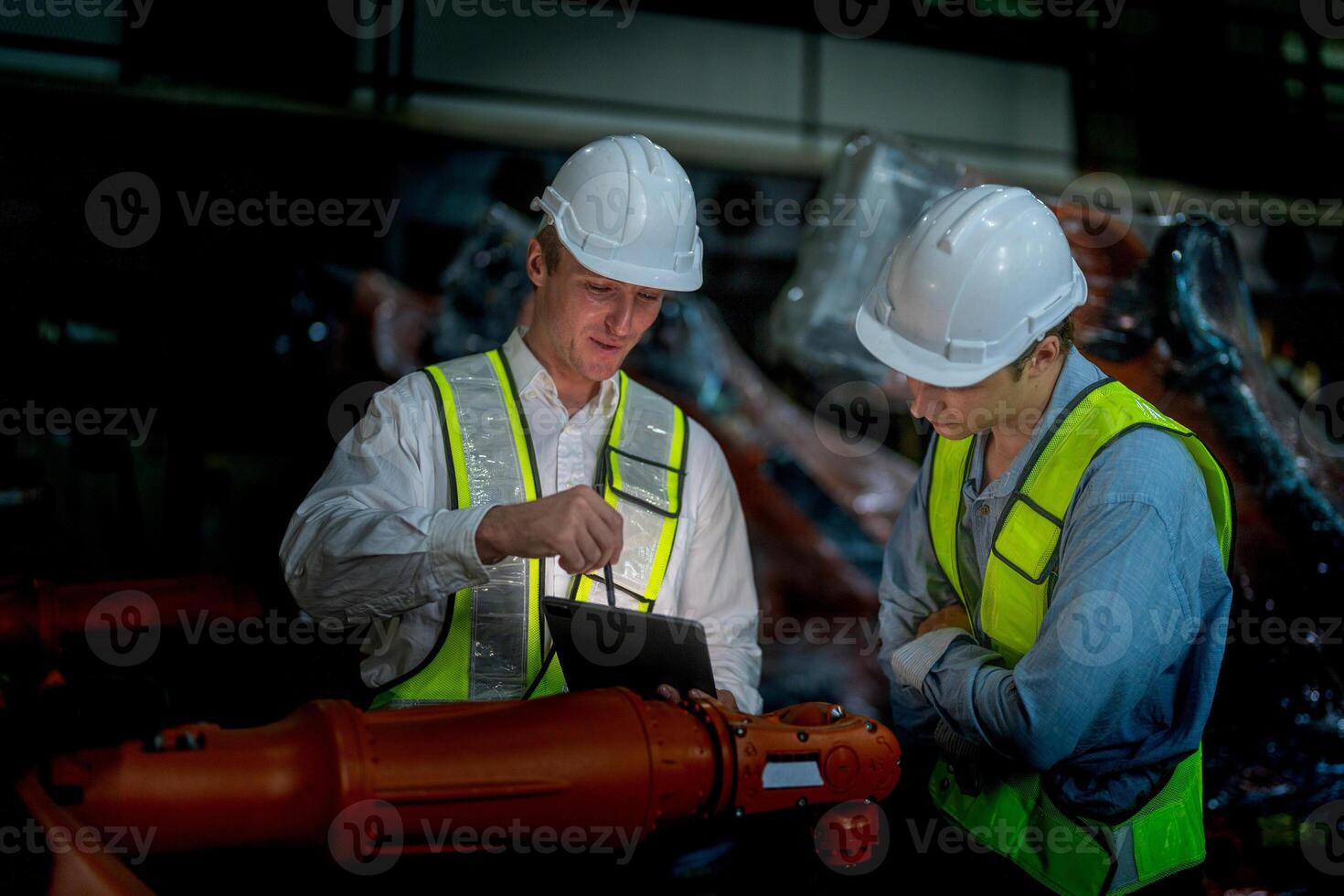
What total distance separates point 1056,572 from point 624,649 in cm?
76

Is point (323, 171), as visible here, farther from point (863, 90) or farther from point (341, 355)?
point (863, 90)

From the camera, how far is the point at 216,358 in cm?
382

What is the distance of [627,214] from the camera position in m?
2.35

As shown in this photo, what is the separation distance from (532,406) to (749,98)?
2772 millimetres

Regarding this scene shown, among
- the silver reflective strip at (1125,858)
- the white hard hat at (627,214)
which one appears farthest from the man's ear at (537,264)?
the silver reflective strip at (1125,858)

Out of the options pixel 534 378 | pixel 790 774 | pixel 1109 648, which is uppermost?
pixel 534 378

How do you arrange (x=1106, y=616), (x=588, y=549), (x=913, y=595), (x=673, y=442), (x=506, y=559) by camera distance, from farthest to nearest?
(x=673, y=442) < (x=913, y=595) < (x=506, y=559) < (x=588, y=549) < (x=1106, y=616)

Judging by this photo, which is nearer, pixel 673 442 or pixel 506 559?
pixel 506 559

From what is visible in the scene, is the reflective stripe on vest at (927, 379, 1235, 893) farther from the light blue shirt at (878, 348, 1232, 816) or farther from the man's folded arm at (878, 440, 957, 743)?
the man's folded arm at (878, 440, 957, 743)

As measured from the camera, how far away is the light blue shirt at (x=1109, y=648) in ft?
5.85

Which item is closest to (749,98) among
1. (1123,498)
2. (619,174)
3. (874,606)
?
(874,606)

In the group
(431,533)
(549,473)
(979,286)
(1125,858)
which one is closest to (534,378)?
(549,473)

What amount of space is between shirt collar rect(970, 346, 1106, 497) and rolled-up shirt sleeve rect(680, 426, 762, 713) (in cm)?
69

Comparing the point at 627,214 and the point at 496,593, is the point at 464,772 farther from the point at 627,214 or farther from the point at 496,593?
the point at 627,214
